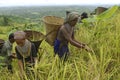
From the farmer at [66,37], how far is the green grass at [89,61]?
14 centimetres

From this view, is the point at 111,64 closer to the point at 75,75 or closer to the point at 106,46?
the point at 106,46

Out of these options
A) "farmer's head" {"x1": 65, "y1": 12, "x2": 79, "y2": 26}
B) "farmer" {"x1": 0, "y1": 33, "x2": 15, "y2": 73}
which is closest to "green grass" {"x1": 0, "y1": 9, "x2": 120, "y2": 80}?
"farmer" {"x1": 0, "y1": 33, "x2": 15, "y2": 73}

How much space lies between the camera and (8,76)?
12.8 ft

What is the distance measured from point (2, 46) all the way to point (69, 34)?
112 centimetres

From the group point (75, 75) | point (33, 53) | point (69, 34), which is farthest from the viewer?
point (69, 34)

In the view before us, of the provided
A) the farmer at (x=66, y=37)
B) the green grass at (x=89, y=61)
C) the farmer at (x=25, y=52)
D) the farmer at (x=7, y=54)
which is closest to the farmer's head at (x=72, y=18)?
the farmer at (x=66, y=37)

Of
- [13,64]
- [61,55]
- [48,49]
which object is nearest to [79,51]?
[61,55]

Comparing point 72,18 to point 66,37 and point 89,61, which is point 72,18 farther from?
point 89,61

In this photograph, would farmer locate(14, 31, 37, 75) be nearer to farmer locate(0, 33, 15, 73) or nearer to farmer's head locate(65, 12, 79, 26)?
farmer locate(0, 33, 15, 73)

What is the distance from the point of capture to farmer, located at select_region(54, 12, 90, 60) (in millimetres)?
4488

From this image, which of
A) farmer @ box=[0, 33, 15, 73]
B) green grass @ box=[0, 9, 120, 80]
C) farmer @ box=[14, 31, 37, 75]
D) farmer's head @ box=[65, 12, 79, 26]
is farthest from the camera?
farmer @ box=[0, 33, 15, 73]

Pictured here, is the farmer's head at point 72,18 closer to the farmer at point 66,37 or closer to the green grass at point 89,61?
the farmer at point 66,37

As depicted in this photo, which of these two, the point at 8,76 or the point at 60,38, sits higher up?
the point at 60,38

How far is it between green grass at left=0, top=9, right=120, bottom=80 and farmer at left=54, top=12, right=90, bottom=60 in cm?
14
